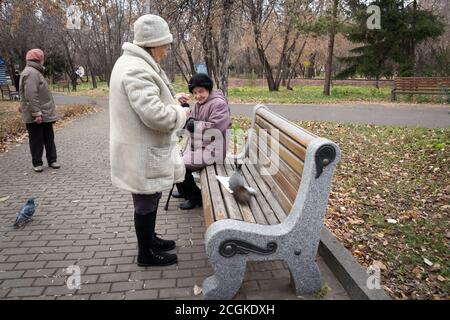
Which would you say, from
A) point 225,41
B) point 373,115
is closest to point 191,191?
point 225,41

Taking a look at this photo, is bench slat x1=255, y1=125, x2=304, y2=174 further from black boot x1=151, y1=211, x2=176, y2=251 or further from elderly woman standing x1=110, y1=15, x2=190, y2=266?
black boot x1=151, y1=211, x2=176, y2=251

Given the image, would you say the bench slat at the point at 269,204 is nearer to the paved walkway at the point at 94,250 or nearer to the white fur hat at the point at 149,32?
the paved walkway at the point at 94,250

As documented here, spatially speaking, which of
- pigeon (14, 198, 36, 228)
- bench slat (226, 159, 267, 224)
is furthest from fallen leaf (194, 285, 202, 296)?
pigeon (14, 198, 36, 228)

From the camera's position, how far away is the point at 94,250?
12.2 ft

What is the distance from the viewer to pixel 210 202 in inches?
132

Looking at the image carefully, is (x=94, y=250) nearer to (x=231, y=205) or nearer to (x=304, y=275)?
(x=231, y=205)

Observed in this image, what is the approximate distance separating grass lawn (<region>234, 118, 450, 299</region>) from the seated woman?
59.5 inches

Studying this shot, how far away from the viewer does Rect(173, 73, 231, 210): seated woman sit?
4.41 metres

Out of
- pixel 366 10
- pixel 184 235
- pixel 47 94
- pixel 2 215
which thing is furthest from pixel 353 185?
pixel 366 10

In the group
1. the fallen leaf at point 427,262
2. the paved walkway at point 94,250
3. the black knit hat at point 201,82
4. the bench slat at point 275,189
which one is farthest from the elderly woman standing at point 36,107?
the fallen leaf at point 427,262

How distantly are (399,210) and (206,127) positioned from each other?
Answer: 7.98 ft

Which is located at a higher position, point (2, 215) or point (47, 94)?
point (47, 94)

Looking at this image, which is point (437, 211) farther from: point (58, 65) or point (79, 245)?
point (58, 65)
